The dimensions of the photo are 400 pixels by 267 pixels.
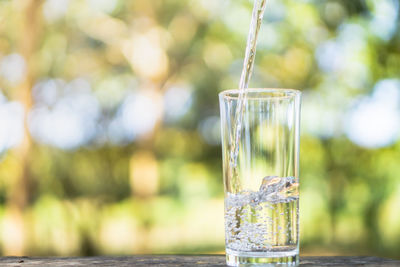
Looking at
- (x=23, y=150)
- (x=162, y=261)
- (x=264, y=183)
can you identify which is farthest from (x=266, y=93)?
(x=23, y=150)

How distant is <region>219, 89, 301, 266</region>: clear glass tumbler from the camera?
57 cm

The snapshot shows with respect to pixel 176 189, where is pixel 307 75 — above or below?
above

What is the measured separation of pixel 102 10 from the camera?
12.1 ft

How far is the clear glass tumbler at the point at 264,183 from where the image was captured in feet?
1.87

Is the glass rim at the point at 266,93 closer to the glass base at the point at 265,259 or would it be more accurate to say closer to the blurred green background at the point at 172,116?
the glass base at the point at 265,259

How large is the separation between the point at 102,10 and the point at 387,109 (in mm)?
2155

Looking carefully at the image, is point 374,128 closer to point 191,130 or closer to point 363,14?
point 363,14

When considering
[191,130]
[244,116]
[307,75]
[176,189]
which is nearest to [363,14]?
[307,75]

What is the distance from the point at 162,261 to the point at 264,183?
0.18m

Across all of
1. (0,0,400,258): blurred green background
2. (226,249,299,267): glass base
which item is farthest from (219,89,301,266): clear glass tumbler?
(0,0,400,258): blurred green background

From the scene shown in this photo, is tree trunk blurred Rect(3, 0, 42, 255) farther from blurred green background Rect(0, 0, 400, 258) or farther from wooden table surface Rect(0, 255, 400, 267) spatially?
wooden table surface Rect(0, 255, 400, 267)

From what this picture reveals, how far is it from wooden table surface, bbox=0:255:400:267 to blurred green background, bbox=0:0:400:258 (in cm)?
286

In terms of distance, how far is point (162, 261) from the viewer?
0.65 m

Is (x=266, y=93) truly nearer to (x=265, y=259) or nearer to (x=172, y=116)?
(x=265, y=259)
